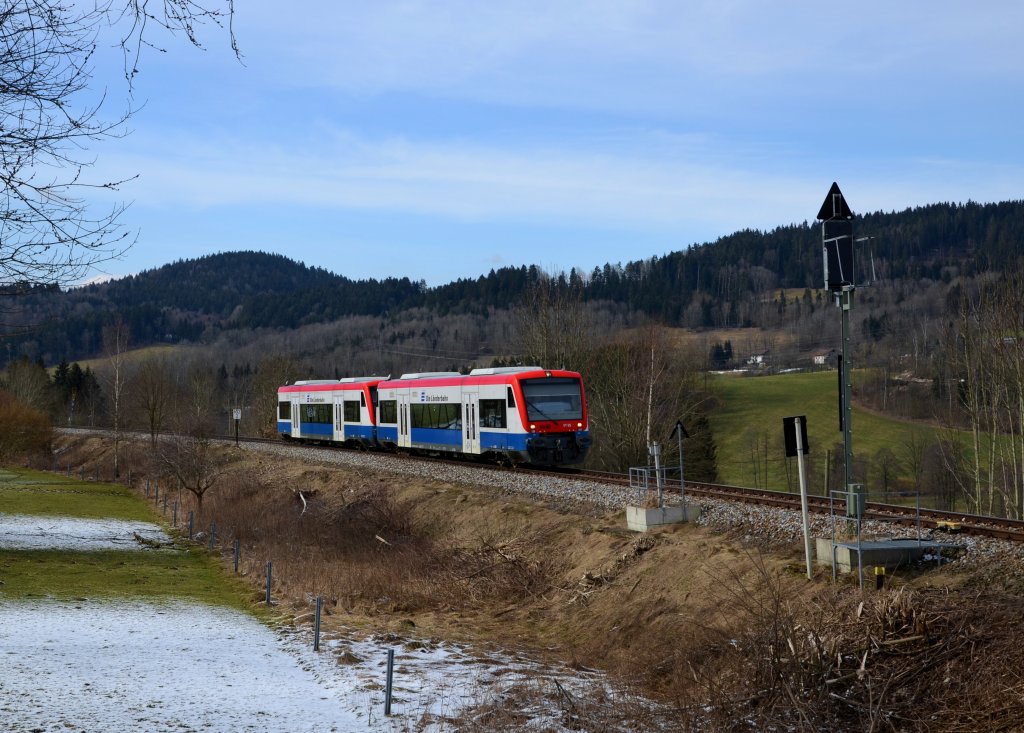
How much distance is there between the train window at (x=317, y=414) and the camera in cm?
5189

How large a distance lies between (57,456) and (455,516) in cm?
5433

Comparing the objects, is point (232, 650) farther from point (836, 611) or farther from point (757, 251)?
point (757, 251)

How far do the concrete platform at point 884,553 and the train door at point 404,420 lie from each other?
28.2 meters

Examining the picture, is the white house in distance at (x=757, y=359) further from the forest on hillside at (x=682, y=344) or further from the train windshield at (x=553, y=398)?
the train windshield at (x=553, y=398)

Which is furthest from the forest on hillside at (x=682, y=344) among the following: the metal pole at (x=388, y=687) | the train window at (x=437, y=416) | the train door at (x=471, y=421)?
the train door at (x=471, y=421)

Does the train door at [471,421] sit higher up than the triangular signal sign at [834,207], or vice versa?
the triangular signal sign at [834,207]

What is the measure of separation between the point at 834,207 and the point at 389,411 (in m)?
30.0

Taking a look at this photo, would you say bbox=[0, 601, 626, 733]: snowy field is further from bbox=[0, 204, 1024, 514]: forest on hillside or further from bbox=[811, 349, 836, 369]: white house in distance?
bbox=[811, 349, 836, 369]: white house in distance

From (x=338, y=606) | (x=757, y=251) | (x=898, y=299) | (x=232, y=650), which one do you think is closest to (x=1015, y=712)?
(x=232, y=650)

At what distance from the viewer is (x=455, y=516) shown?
87.9 ft

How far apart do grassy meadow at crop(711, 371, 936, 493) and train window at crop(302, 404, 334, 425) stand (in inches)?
1037

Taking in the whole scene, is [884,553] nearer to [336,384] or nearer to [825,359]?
[336,384]

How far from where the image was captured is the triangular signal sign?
16.0 m

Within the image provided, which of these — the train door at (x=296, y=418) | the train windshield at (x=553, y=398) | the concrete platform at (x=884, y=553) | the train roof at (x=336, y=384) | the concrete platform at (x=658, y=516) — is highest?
the train roof at (x=336, y=384)
